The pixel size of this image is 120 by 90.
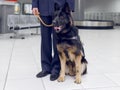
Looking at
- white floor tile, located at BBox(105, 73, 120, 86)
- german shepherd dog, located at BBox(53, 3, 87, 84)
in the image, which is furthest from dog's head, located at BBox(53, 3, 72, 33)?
white floor tile, located at BBox(105, 73, 120, 86)

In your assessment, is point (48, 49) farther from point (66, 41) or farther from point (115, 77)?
point (115, 77)

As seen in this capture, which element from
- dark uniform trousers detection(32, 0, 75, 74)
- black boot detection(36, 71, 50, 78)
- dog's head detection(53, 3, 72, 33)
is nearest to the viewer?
dog's head detection(53, 3, 72, 33)

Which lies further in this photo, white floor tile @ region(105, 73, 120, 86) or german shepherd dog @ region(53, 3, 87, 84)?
white floor tile @ region(105, 73, 120, 86)

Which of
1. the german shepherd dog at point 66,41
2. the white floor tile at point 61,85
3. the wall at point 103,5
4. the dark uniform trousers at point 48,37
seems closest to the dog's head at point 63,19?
the german shepherd dog at point 66,41

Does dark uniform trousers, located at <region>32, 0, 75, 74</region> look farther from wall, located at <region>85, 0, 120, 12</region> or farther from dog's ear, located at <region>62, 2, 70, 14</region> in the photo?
wall, located at <region>85, 0, 120, 12</region>

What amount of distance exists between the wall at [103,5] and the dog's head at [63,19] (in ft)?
42.5

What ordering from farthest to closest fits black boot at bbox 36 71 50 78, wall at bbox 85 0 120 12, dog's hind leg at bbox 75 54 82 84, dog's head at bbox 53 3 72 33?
wall at bbox 85 0 120 12 → black boot at bbox 36 71 50 78 → dog's hind leg at bbox 75 54 82 84 → dog's head at bbox 53 3 72 33

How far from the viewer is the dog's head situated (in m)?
2.60

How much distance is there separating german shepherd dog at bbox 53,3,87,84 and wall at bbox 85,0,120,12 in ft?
42.3

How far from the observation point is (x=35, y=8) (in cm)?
294

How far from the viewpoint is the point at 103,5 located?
1544cm

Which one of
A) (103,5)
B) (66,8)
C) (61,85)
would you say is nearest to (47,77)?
(61,85)

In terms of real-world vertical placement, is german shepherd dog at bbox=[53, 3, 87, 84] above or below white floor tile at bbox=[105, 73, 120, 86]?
above

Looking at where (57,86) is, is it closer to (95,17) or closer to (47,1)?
(47,1)
